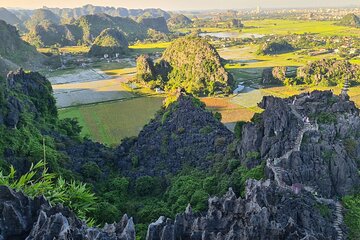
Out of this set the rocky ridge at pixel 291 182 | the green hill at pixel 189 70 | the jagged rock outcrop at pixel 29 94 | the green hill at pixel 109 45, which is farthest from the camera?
the green hill at pixel 109 45

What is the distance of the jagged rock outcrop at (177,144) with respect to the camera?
3098 centimetres

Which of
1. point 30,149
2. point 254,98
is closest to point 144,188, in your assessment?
point 30,149

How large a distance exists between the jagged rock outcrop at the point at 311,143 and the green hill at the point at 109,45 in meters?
88.9

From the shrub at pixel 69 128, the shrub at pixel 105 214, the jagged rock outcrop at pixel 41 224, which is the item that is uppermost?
the jagged rock outcrop at pixel 41 224

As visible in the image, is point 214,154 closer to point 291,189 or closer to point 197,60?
point 291,189

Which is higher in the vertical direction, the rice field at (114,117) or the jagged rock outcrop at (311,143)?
the jagged rock outcrop at (311,143)

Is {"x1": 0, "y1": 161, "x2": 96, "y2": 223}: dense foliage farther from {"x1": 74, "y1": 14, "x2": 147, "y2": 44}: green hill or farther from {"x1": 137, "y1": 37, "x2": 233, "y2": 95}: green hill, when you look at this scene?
{"x1": 74, "y1": 14, "x2": 147, "y2": 44}: green hill

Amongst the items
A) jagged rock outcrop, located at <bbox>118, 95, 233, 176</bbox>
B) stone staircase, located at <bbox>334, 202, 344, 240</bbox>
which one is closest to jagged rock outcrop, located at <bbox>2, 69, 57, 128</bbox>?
jagged rock outcrop, located at <bbox>118, 95, 233, 176</bbox>

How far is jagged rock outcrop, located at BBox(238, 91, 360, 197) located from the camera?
68.2 feet

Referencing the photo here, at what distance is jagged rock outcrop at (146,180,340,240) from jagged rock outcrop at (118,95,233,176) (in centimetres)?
1228

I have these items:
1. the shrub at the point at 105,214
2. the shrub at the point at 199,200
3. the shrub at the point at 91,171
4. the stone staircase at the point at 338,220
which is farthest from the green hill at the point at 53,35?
the stone staircase at the point at 338,220

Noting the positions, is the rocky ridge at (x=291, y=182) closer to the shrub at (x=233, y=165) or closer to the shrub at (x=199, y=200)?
the shrub at (x=233, y=165)

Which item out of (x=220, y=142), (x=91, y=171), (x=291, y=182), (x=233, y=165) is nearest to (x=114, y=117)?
(x=91, y=171)

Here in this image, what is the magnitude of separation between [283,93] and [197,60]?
1831cm
